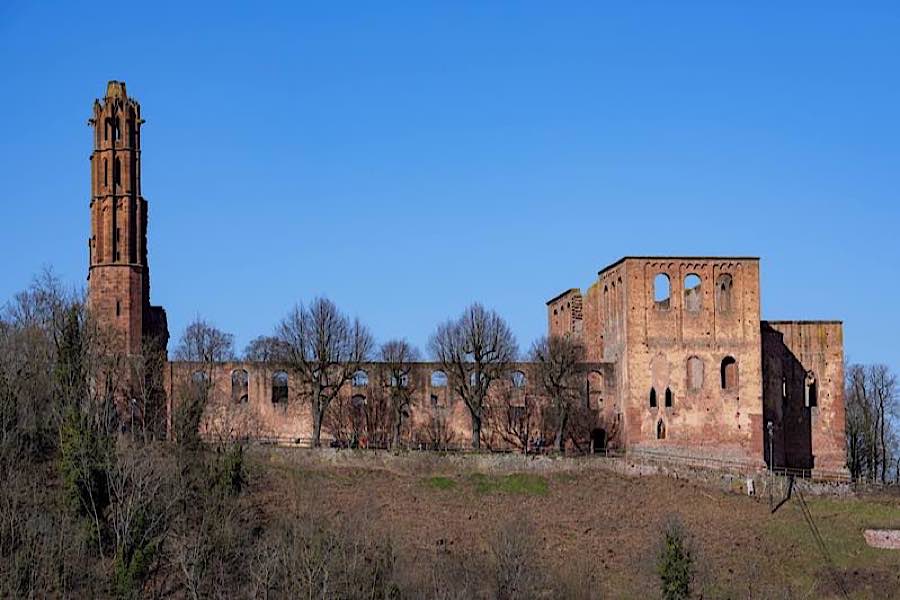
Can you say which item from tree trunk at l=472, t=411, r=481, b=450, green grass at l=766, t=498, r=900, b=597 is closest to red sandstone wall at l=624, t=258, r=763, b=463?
tree trunk at l=472, t=411, r=481, b=450

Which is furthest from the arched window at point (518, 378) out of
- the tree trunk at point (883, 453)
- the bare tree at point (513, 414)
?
the tree trunk at point (883, 453)

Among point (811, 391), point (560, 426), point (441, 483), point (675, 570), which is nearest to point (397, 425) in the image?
point (560, 426)

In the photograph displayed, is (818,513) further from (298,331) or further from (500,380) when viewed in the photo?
(298,331)

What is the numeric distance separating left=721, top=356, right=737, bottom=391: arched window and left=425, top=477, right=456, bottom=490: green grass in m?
12.0

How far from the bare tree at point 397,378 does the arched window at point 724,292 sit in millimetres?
11745

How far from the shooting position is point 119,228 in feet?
224

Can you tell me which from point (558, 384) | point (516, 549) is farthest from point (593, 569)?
point (558, 384)

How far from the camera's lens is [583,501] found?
61.3 metres

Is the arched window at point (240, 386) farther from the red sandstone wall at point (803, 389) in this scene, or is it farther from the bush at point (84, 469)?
the red sandstone wall at point (803, 389)

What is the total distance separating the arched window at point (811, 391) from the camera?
72.2m

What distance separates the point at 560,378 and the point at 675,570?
18921 millimetres

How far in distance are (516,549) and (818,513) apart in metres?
12.2

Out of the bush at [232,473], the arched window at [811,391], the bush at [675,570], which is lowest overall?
the bush at [675,570]

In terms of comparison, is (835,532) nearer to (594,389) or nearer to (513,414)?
(594,389)
